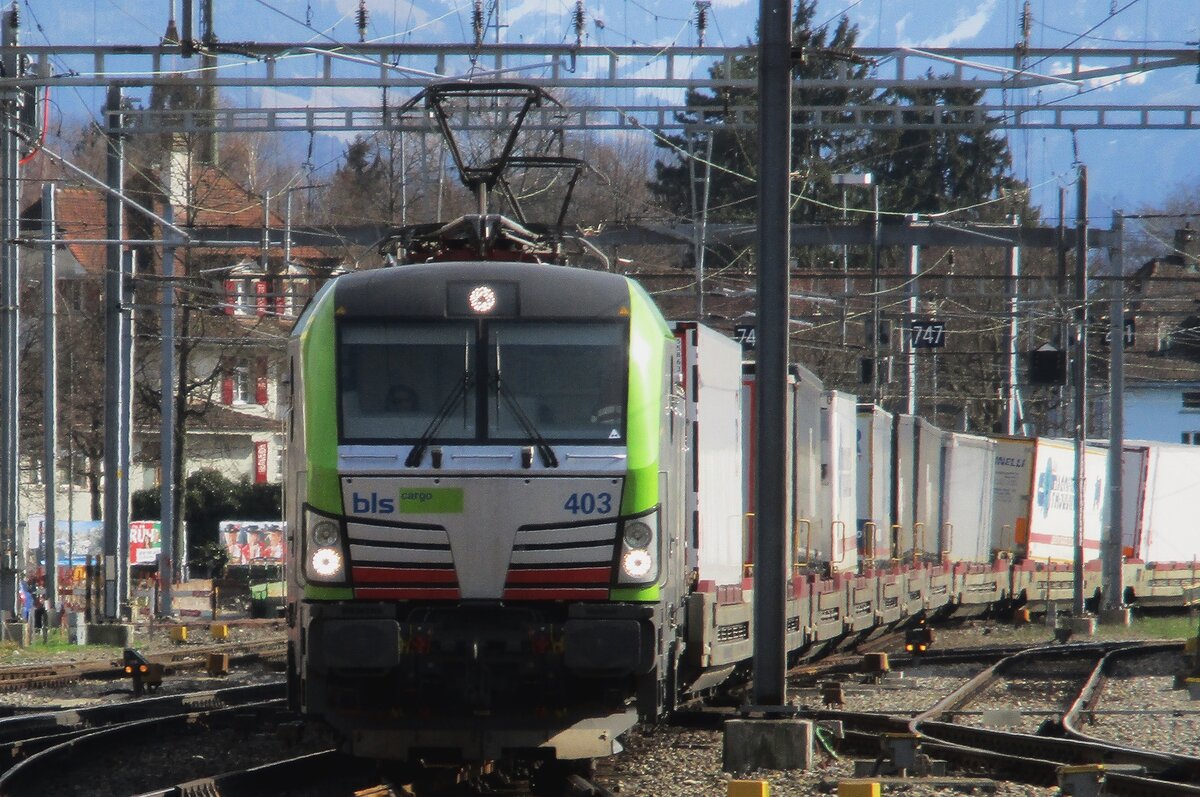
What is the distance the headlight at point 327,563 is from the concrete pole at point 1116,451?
75.8 feet

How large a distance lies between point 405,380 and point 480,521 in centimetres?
97

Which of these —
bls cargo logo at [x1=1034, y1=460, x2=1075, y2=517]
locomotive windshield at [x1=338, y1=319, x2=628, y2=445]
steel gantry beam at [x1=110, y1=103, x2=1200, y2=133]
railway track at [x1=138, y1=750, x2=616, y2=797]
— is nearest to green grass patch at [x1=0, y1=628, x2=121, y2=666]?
steel gantry beam at [x1=110, y1=103, x2=1200, y2=133]

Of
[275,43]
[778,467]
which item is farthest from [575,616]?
[275,43]

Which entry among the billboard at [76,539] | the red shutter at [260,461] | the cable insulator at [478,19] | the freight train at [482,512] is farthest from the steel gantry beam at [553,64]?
the red shutter at [260,461]

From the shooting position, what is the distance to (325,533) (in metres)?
9.46

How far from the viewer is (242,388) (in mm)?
53375

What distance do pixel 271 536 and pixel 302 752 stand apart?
36140 millimetres

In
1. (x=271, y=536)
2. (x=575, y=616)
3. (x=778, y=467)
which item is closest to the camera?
(x=575, y=616)

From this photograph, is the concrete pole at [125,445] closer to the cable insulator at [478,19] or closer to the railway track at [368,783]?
the cable insulator at [478,19]

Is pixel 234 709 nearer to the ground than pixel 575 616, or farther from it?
nearer to the ground

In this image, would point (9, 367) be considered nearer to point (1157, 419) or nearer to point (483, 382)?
point (483, 382)

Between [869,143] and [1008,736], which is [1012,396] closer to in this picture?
[869,143]

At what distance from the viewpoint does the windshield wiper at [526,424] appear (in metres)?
9.51

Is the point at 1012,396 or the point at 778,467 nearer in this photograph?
the point at 778,467
